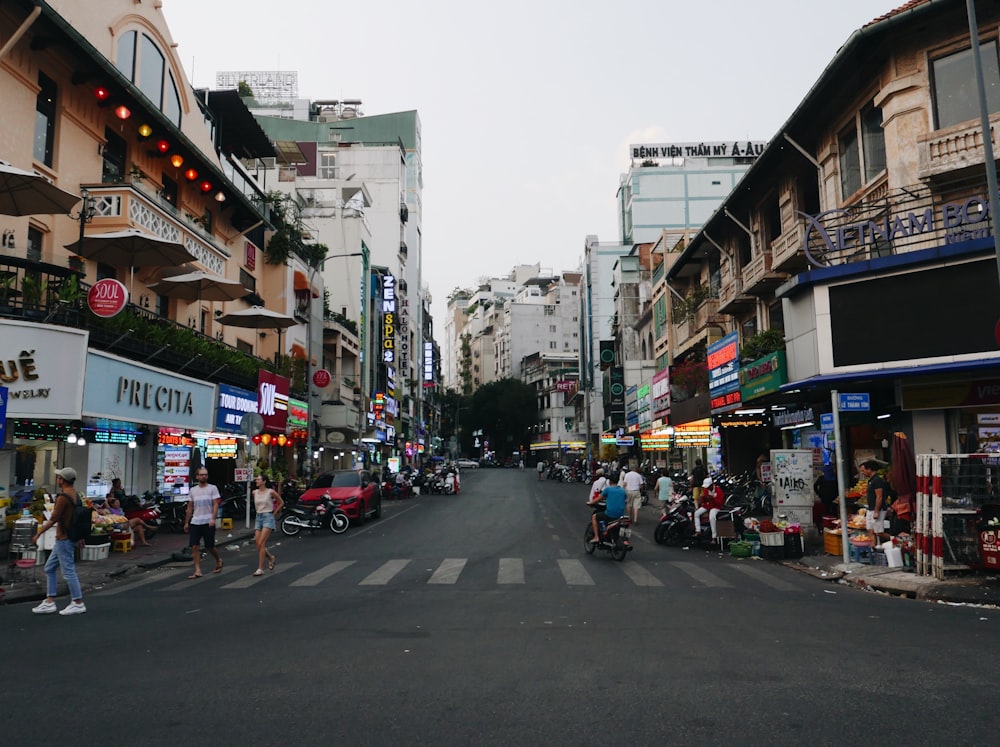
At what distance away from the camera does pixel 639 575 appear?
13891 mm

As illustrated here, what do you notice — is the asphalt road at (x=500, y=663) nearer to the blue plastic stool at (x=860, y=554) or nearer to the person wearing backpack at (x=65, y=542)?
the person wearing backpack at (x=65, y=542)

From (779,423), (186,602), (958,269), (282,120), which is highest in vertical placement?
(282,120)

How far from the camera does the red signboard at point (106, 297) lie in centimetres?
1756

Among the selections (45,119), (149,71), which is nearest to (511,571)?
(45,119)

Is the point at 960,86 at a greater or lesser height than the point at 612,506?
greater

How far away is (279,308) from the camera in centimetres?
3788

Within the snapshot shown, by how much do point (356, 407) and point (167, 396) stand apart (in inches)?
1291

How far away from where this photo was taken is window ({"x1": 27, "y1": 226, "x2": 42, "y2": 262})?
19.8 meters

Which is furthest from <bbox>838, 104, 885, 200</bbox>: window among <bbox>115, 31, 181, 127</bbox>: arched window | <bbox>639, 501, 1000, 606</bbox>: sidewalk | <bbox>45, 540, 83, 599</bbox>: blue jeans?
<bbox>115, 31, 181, 127</bbox>: arched window

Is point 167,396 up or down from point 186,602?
up

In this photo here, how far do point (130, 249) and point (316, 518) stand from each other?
8.92 meters

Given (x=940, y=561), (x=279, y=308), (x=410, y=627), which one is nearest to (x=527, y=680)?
(x=410, y=627)

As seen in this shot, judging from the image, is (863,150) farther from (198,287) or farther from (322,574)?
(198,287)

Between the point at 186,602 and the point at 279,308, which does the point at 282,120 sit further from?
the point at 186,602
